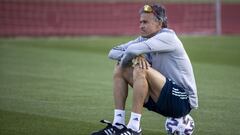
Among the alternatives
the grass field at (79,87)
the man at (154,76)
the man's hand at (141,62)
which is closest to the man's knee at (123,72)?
the man at (154,76)

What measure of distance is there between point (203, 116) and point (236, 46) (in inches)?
421

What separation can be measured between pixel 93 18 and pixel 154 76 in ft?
56.7

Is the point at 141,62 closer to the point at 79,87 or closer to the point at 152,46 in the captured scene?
the point at 152,46

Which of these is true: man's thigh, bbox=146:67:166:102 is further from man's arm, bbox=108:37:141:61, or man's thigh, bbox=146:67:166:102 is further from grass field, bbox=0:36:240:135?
grass field, bbox=0:36:240:135

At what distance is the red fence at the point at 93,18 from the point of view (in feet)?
79.6

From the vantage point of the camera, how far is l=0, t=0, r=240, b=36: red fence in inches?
955

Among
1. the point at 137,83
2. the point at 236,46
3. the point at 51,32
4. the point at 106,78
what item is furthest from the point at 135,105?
the point at 51,32

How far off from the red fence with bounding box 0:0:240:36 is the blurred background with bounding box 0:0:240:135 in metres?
0.03

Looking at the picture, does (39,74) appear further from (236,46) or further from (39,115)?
(236,46)

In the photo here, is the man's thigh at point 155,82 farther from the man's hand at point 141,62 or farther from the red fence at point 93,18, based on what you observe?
the red fence at point 93,18

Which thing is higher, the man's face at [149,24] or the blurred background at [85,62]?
the man's face at [149,24]

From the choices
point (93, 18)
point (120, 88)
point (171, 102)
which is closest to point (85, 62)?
point (93, 18)

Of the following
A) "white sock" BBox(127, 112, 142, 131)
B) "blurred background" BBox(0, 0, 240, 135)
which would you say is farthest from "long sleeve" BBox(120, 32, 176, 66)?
"blurred background" BBox(0, 0, 240, 135)

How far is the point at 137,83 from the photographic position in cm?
806
